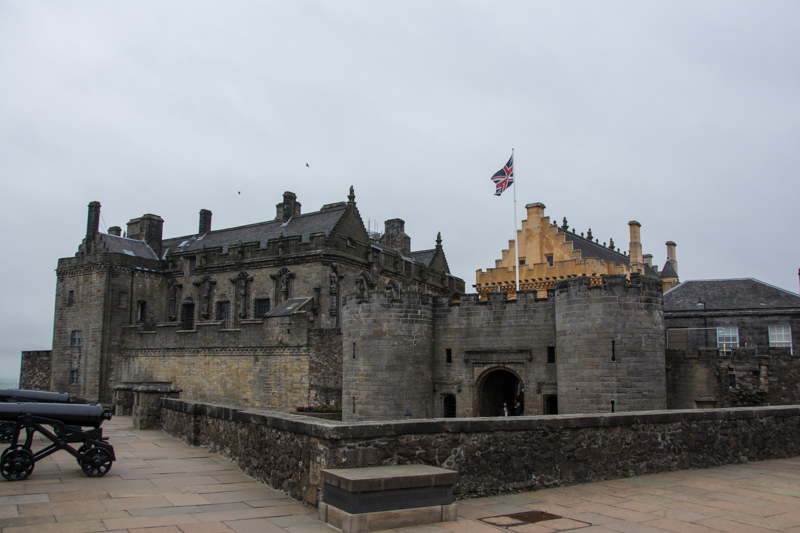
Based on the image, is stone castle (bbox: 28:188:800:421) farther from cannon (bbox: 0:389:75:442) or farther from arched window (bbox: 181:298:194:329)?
cannon (bbox: 0:389:75:442)

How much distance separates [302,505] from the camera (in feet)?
28.5

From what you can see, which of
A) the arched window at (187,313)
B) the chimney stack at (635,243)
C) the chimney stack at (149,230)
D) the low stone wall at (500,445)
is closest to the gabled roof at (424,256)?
the chimney stack at (635,243)

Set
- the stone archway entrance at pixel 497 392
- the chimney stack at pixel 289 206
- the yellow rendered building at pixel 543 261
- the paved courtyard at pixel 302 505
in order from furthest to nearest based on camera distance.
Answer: the chimney stack at pixel 289 206, the yellow rendered building at pixel 543 261, the stone archway entrance at pixel 497 392, the paved courtyard at pixel 302 505

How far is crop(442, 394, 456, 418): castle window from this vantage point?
79.7 feet

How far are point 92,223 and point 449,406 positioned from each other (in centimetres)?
2781

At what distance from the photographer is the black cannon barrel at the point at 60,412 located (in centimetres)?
1012

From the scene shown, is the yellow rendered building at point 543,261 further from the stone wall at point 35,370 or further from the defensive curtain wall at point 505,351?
the stone wall at point 35,370

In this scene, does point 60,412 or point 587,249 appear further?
point 587,249

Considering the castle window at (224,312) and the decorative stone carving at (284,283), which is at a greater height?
the decorative stone carving at (284,283)

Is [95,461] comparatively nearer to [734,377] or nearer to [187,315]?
[734,377]

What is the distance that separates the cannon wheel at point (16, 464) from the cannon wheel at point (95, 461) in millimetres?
747

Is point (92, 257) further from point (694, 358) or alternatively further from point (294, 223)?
point (694, 358)

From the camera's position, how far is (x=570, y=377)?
2028cm

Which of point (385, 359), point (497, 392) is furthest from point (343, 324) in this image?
point (497, 392)
